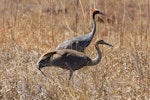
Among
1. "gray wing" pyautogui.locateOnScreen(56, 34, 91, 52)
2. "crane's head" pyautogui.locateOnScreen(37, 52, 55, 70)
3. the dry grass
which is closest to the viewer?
the dry grass

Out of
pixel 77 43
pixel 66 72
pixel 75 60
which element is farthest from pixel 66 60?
pixel 77 43

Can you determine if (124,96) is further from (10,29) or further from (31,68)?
(10,29)

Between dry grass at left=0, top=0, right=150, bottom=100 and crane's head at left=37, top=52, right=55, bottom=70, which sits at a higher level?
crane's head at left=37, top=52, right=55, bottom=70

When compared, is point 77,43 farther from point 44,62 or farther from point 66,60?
point 44,62

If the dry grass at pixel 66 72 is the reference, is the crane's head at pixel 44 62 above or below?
above

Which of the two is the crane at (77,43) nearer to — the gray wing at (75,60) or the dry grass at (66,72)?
the dry grass at (66,72)

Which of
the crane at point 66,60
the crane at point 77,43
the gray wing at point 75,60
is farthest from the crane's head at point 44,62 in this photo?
the crane at point 77,43

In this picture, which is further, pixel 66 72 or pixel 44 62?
pixel 66 72

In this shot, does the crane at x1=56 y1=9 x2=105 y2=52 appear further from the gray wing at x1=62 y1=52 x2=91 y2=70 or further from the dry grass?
the gray wing at x1=62 y1=52 x2=91 y2=70

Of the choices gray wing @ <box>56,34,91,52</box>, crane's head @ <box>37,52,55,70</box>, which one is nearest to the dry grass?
crane's head @ <box>37,52,55,70</box>

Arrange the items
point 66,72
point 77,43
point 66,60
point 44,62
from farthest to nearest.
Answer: point 77,43 < point 66,72 < point 66,60 < point 44,62

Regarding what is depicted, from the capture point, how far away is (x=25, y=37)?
7.16 metres

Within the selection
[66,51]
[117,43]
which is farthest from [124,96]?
[117,43]

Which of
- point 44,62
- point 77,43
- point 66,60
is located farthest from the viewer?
point 77,43
